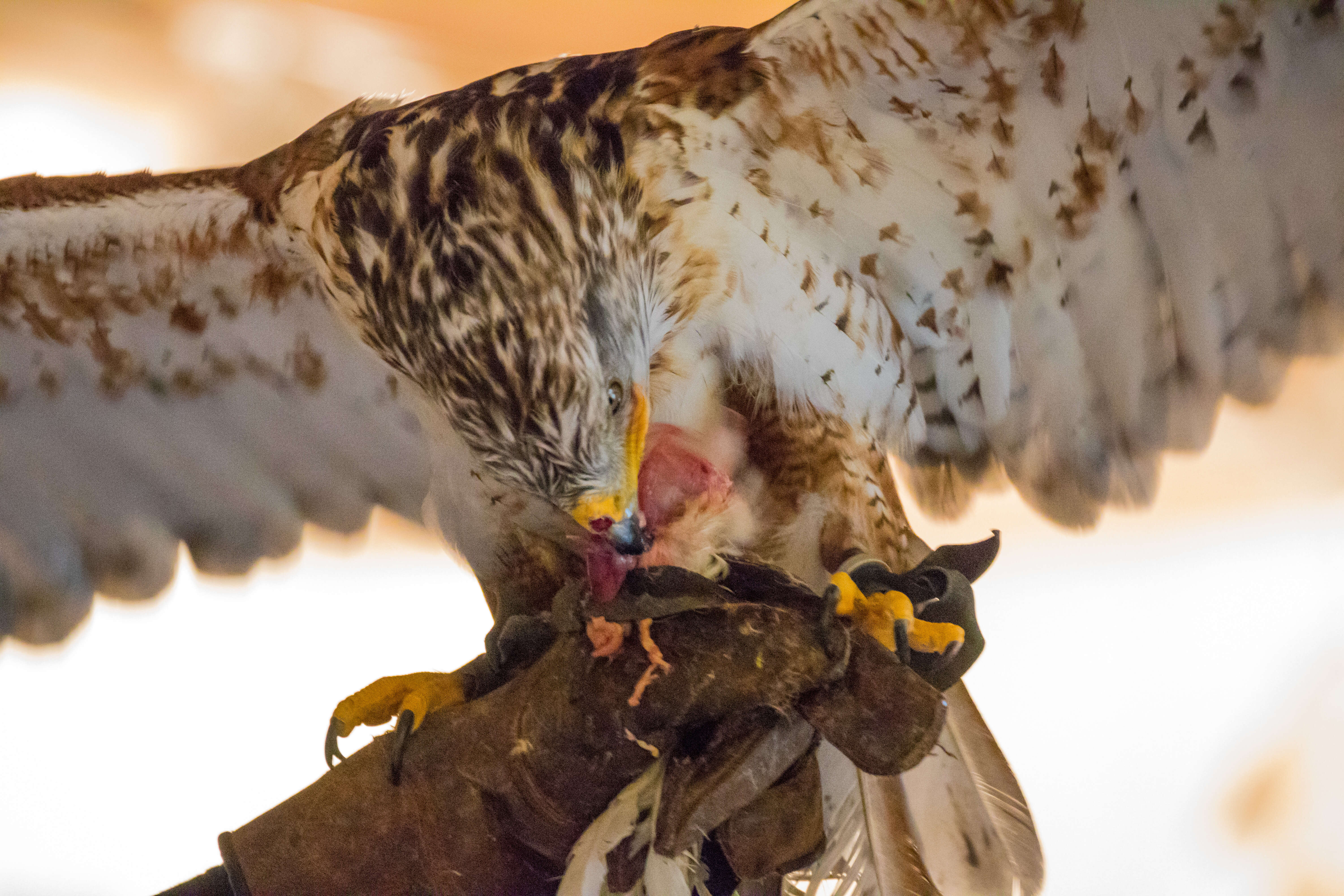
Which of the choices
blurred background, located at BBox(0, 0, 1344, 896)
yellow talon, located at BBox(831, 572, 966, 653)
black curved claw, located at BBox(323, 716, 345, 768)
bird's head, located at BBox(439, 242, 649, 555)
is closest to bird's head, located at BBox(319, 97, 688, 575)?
bird's head, located at BBox(439, 242, 649, 555)

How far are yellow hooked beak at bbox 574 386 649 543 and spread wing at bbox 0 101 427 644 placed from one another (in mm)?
468

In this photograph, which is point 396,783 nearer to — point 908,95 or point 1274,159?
point 908,95

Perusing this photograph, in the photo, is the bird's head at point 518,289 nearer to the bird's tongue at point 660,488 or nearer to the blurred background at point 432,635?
the bird's tongue at point 660,488

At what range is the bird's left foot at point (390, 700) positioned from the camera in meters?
0.80

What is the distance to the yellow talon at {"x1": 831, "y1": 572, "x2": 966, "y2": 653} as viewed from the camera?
67 cm

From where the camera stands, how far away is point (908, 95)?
0.76 meters

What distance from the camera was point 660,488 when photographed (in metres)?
0.77

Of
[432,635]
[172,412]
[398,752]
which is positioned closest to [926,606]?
[398,752]

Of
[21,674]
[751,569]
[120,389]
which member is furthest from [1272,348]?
[21,674]

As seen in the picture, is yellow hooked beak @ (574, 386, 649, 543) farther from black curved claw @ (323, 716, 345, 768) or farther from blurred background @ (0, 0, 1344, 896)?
blurred background @ (0, 0, 1344, 896)

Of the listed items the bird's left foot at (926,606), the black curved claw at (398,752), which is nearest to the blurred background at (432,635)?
the bird's left foot at (926,606)

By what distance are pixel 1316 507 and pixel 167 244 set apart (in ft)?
4.79

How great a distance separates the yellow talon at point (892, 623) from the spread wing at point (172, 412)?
2.24ft

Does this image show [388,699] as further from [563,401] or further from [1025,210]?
[1025,210]
